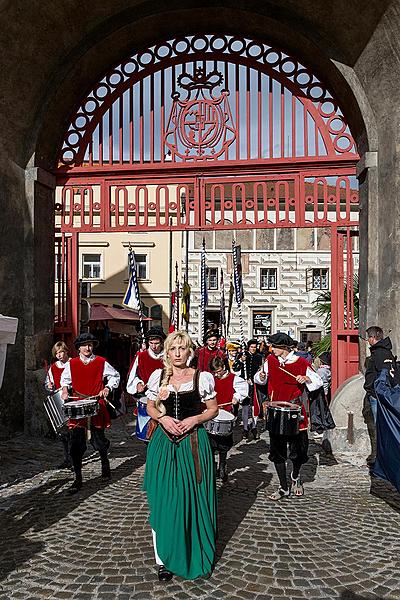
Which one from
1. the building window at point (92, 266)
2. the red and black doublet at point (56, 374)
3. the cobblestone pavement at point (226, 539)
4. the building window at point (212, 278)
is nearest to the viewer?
the cobblestone pavement at point (226, 539)

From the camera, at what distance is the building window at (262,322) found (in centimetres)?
3416

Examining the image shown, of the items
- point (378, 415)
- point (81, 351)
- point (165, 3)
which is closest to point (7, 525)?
point (81, 351)

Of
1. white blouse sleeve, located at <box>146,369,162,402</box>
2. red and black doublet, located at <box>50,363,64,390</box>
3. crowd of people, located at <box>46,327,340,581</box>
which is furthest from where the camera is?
red and black doublet, located at <box>50,363,64,390</box>

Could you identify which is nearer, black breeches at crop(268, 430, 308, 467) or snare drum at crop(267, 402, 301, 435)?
snare drum at crop(267, 402, 301, 435)

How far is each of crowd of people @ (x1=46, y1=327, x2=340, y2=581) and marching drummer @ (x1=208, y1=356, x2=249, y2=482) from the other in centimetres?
1

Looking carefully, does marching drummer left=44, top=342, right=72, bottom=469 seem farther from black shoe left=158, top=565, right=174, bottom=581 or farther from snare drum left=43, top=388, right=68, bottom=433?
black shoe left=158, top=565, right=174, bottom=581

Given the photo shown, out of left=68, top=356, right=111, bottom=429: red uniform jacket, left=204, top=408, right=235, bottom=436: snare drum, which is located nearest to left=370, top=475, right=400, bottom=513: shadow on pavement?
left=204, top=408, right=235, bottom=436: snare drum

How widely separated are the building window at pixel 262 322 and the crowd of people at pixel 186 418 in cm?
2258

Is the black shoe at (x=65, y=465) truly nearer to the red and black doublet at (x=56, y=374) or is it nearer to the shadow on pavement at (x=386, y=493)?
the red and black doublet at (x=56, y=374)

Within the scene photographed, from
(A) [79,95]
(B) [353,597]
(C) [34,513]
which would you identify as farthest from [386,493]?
(A) [79,95]

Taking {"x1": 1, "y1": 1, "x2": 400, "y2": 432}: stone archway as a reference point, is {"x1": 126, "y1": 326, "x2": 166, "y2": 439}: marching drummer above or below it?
below

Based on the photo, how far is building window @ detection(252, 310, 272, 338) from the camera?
34156 mm

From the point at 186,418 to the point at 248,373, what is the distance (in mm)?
7530

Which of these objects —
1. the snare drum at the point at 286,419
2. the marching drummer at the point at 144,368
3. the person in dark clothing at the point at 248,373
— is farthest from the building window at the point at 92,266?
the snare drum at the point at 286,419
